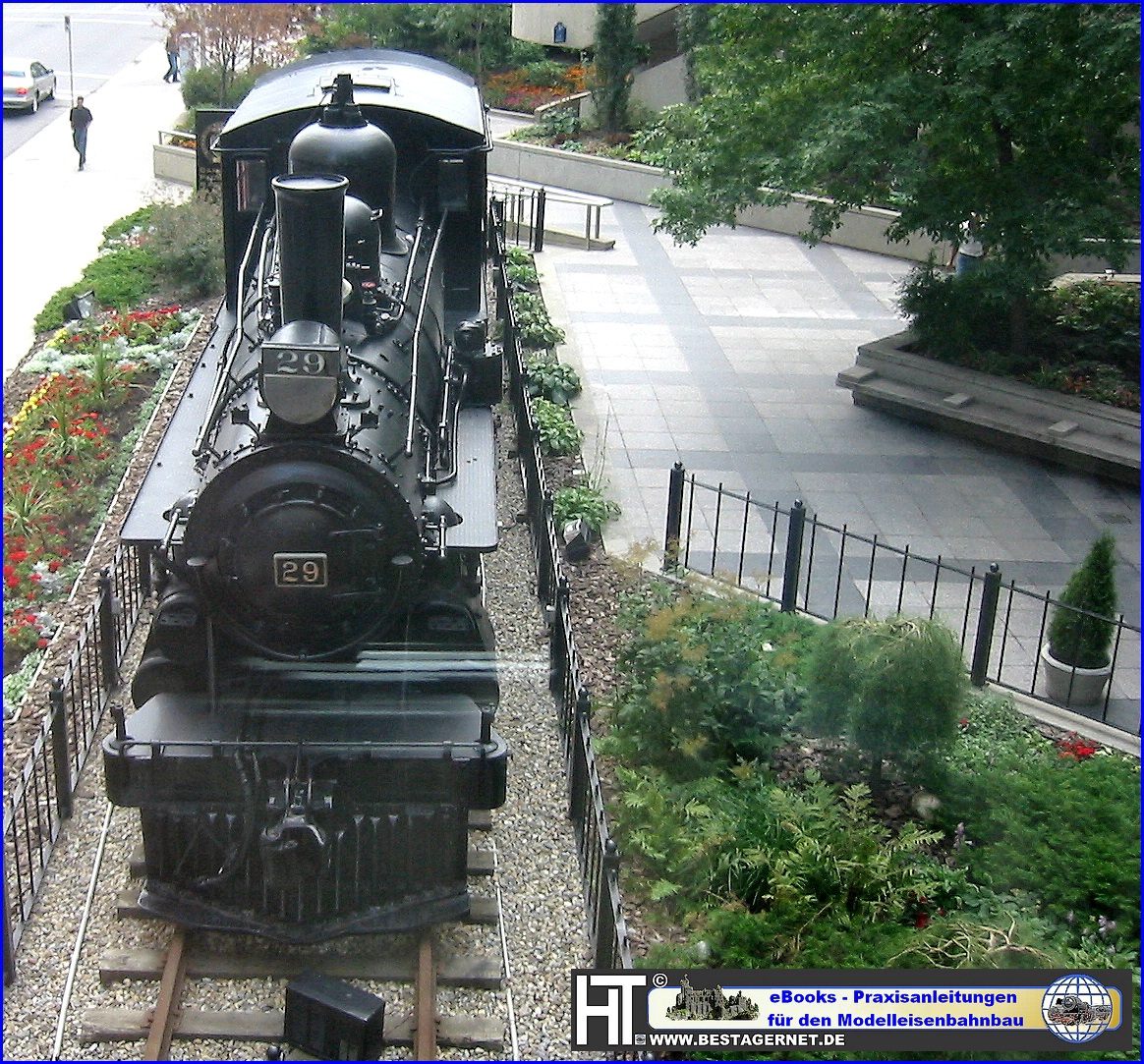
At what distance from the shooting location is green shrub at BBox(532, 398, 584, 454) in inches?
510

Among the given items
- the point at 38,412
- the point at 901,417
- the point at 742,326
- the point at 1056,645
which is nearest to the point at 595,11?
the point at 742,326

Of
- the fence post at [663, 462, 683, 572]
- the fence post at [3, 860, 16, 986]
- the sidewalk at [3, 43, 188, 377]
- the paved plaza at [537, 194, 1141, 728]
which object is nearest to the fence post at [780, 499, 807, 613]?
the fence post at [663, 462, 683, 572]

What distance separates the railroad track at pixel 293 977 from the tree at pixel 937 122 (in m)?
7.80

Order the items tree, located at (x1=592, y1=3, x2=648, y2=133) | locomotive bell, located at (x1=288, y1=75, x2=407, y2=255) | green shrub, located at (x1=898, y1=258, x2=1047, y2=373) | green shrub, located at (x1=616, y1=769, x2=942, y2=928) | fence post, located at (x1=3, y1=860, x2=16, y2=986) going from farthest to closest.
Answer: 1. tree, located at (x1=592, y1=3, x2=648, y2=133)
2. green shrub, located at (x1=898, y1=258, x2=1047, y2=373)
3. locomotive bell, located at (x1=288, y1=75, x2=407, y2=255)
4. green shrub, located at (x1=616, y1=769, x2=942, y2=928)
5. fence post, located at (x1=3, y1=860, x2=16, y2=986)

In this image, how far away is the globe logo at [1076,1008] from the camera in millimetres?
6012

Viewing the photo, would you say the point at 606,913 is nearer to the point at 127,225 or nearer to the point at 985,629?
the point at 985,629

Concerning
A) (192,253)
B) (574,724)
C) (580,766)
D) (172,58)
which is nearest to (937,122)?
(574,724)

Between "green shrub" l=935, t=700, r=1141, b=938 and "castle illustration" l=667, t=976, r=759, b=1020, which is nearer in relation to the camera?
"castle illustration" l=667, t=976, r=759, b=1020

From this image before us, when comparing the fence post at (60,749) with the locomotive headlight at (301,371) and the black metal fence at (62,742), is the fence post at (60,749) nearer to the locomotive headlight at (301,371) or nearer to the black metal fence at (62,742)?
the black metal fence at (62,742)

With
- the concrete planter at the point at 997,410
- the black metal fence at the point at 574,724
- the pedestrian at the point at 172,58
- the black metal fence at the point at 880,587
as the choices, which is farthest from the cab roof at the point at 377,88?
the pedestrian at the point at 172,58

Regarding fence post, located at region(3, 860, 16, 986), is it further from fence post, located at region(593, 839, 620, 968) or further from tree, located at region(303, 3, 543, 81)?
tree, located at region(303, 3, 543, 81)

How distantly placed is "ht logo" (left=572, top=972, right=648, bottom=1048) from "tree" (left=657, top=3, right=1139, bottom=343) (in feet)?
26.8

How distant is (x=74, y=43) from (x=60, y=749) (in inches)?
515

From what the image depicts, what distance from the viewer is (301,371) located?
659cm
